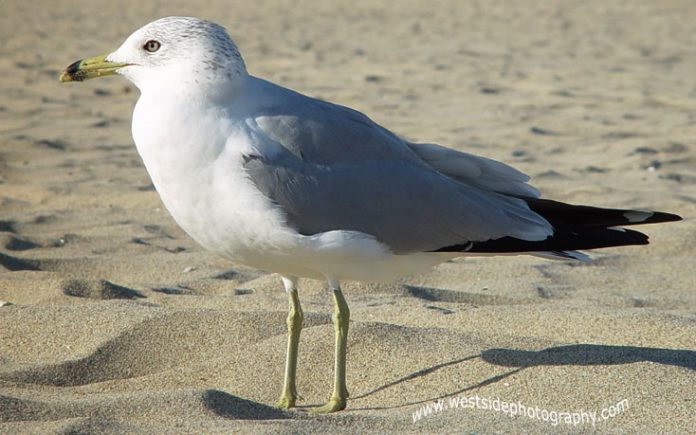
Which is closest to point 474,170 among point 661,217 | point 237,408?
point 661,217

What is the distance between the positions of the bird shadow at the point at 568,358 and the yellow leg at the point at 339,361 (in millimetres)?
139

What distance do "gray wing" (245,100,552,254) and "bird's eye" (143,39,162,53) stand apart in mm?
439

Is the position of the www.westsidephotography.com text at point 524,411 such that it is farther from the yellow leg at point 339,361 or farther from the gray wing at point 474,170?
the gray wing at point 474,170

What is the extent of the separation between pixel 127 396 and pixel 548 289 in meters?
2.30

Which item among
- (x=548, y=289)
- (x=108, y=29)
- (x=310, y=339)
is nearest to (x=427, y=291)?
(x=548, y=289)

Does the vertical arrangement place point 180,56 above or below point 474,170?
above

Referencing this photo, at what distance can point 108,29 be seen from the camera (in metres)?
14.7

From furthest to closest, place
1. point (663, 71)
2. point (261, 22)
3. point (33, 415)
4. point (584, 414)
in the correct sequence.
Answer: point (261, 22) < point (663, 71) < point (584, 414) < point (33, 415)

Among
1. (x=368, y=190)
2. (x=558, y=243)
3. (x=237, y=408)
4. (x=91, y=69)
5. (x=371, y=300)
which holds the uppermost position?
(x=91, y=69)

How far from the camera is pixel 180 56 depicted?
11.9 ft

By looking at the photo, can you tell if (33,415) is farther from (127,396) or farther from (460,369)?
(460,369)

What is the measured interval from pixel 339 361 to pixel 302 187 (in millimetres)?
608

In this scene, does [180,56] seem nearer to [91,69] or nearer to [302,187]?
[91,69]

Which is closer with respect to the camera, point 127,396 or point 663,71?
point 127,396
